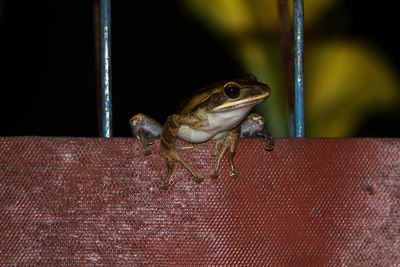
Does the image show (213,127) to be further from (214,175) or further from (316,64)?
(316,64)

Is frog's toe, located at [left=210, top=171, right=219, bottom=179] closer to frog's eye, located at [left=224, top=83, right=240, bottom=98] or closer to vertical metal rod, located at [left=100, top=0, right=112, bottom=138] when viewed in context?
frog's eye, located at [left=224, top=83, right=240, bottom=98]

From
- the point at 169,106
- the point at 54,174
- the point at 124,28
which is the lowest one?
the point at 169,106

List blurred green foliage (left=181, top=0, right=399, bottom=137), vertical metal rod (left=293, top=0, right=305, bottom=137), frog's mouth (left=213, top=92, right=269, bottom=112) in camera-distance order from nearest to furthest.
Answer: frog's mouth (left=213, top=92, right=269, bottom=112), vertical metal rod (left=293, top=0, right=305, bottom=137), blurred green foliage (left=181, top=0, right=399, bottom=137)

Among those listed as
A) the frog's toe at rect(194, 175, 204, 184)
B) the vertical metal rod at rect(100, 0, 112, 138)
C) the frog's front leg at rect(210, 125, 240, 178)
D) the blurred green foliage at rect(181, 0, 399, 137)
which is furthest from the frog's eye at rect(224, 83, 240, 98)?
the blurred green foliage at rect(181, 0, 399, 137)

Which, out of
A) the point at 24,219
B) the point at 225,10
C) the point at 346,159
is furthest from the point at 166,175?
the point at 225,10

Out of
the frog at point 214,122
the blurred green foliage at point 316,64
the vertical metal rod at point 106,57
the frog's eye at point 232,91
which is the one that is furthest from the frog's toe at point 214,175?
the blurred green foliage at point 316,64

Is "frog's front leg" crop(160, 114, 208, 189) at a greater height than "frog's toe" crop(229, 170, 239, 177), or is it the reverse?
"frog's front leg" crop(160, 114, 208, 189)

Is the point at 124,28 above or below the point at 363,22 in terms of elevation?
below

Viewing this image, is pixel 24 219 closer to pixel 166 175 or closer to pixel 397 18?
pixel 166 175
